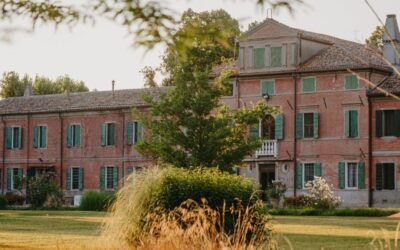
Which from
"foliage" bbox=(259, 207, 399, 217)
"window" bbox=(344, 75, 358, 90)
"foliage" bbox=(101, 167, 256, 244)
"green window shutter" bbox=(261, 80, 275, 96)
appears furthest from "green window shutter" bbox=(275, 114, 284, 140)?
"foliage" bbox=(101, 167, 256, 244)

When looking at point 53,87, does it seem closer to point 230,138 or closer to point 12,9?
point 230,138

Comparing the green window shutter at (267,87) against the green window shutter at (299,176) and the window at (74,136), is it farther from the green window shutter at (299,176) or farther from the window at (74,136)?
the window at (74,136)

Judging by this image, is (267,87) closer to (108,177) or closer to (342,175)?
(342,175)

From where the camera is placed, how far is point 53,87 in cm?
7931

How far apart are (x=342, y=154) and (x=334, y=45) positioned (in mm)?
6423

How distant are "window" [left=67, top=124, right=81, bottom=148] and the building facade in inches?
54.2

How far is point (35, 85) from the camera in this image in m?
78.6

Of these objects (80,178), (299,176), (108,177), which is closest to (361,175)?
(299,176)

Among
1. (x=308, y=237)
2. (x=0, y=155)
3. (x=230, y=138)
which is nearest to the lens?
(x=308, y=237)

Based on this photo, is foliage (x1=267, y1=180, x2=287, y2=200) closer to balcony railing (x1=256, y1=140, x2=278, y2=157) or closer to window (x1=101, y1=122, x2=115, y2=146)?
balcony railing (x1=256, y1=140, x2=278, y2=157)

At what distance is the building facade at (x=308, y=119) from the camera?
1779 inches

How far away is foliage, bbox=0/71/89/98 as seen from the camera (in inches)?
3039

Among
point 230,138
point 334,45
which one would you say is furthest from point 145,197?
point 334,45

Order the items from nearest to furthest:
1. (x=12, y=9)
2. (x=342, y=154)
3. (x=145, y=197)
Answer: (x=12, y=9)
(x=145, y=197)
(x=342, y=154)
